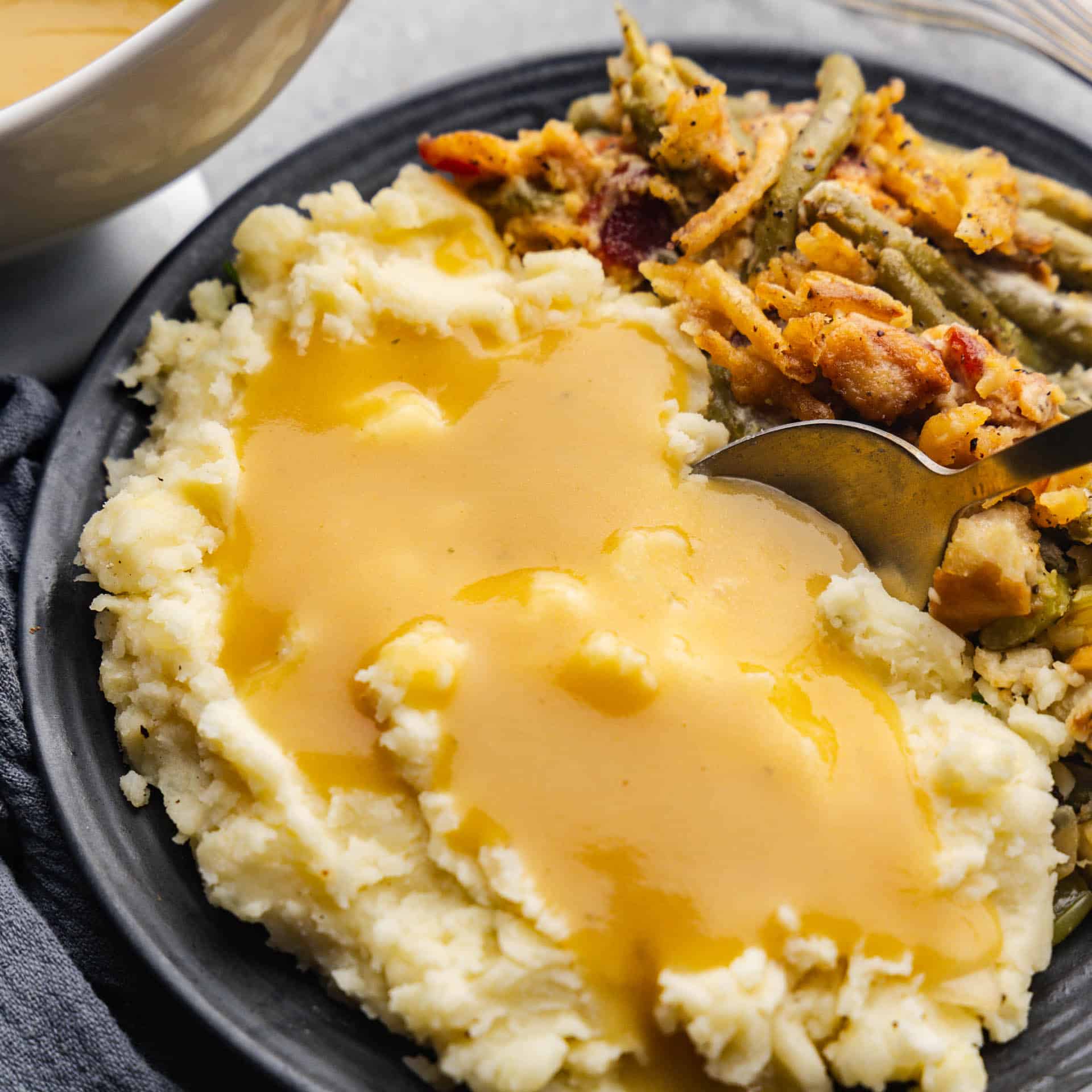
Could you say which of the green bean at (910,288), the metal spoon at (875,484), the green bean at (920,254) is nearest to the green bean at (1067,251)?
the green bean at (920,254)

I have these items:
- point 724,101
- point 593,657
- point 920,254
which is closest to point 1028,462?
point 920,254

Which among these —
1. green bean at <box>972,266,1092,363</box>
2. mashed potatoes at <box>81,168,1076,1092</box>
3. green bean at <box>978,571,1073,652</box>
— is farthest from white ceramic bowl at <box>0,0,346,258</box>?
green bean at <box>978,571,1073,652</box>

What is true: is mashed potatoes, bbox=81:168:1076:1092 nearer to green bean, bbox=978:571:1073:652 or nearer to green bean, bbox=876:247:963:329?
green bean, bbox=978:571:1073:652

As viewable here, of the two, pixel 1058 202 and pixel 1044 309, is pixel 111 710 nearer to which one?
pixel 1044 309

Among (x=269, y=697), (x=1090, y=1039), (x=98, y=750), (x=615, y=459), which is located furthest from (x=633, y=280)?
(x=1090, y=1039)

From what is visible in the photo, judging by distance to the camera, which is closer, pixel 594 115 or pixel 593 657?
pixel 593 657
